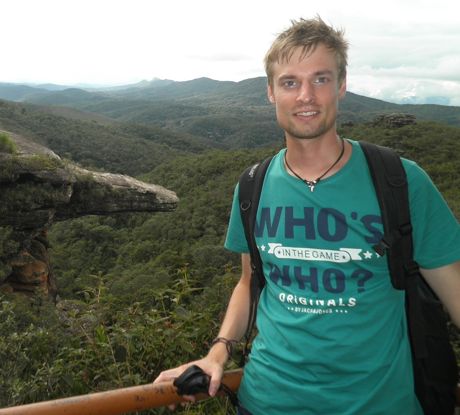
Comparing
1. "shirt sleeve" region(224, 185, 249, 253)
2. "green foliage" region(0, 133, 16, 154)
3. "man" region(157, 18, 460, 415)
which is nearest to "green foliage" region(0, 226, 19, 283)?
"green foliage" region(0, 133, 16, 154)

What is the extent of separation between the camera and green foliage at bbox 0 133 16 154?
15.4 m

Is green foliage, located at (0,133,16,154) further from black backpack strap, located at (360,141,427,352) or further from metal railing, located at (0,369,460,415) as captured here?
black backpack strap, located at (360,141,427,352)

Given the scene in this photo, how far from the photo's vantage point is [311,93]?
194cm

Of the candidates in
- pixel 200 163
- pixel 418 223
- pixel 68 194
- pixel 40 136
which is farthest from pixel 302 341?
pixel 40 136

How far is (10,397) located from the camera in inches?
107

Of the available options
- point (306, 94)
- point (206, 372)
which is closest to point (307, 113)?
point (306, 94)

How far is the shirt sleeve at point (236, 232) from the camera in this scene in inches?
85.8

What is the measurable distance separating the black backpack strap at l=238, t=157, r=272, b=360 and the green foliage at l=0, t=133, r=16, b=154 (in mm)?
15365

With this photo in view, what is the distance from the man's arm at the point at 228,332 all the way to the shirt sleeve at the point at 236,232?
0.06 meters

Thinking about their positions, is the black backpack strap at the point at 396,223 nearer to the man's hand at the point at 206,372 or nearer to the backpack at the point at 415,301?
the backpack at the point at 415,301

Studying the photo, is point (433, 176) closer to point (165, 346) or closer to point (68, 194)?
point (68, 194)

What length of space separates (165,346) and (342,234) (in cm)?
213

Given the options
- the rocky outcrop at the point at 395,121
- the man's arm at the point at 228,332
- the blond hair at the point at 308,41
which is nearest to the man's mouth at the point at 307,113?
the blond hair at the point at 308,41

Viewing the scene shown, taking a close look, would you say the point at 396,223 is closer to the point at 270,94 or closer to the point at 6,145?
the point at 270,94
